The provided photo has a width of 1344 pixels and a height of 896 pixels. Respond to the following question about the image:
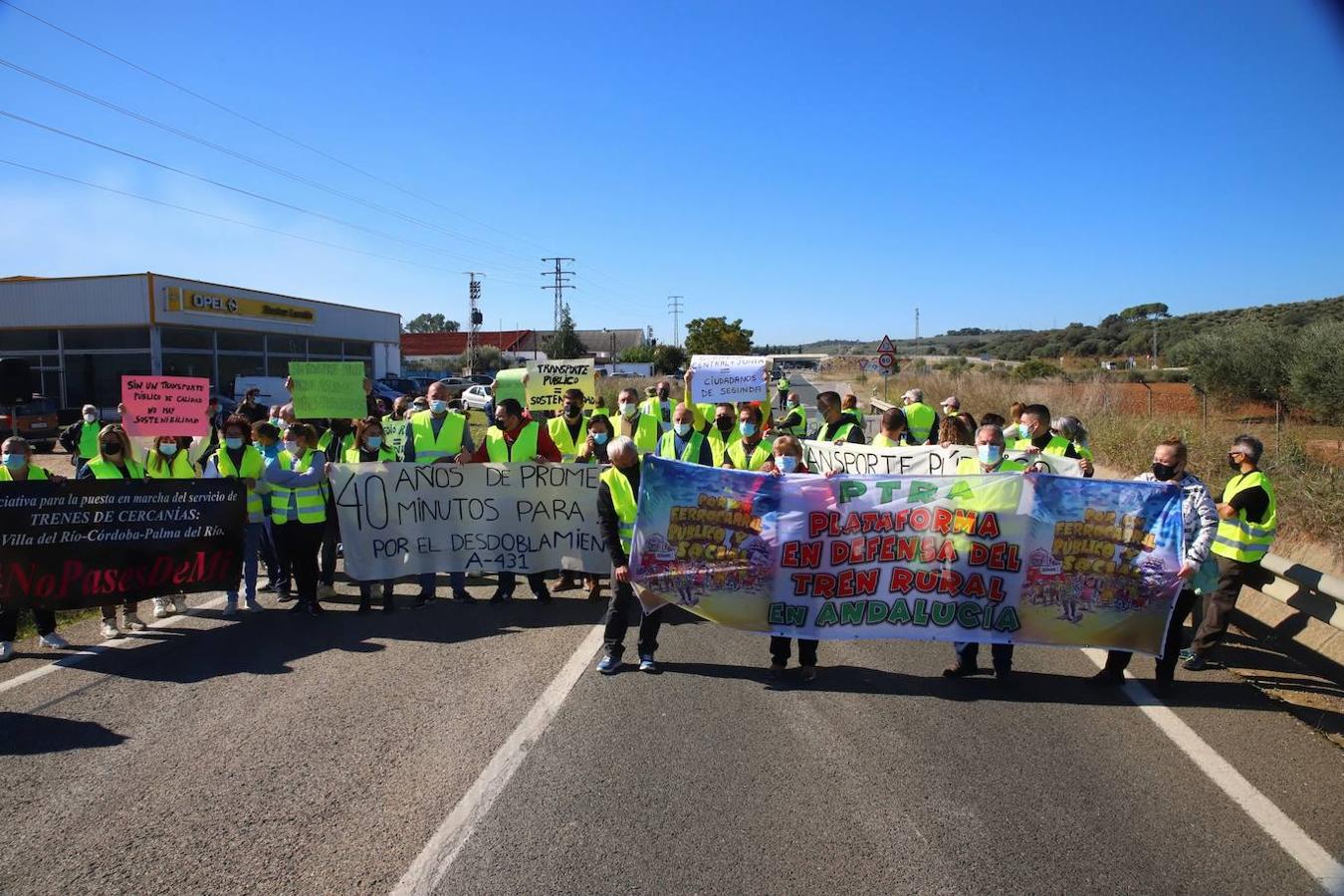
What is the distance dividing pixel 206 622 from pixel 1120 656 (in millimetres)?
7424

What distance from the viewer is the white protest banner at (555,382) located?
12.5 m

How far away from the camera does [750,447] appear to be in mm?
8555

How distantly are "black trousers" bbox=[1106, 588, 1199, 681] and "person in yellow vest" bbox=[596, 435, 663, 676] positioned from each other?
3163 mm

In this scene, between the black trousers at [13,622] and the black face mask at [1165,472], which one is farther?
the black trousers at [13,622]

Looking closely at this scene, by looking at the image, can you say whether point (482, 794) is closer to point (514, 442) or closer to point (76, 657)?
point (76, 657)

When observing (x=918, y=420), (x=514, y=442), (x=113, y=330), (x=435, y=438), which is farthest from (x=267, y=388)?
(x=918, y=420)

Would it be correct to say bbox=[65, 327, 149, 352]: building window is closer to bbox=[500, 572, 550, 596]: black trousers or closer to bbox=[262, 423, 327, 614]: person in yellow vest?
bbox=[262, 423, 327, 614]: person in yellow vest

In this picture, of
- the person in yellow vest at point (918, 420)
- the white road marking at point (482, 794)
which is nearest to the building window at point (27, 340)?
the person in yellow vest at point (918, 420)

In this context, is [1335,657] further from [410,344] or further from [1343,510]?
[410,344]

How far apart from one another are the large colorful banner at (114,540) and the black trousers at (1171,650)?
7206mm

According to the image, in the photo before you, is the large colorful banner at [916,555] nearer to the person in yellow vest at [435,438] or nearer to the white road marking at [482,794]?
the white road marking at [482,794]

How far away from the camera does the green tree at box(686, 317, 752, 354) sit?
237 ft

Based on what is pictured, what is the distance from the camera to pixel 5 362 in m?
11.1

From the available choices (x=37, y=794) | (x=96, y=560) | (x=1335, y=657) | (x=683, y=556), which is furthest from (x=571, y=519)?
(x=1335, y=657)
